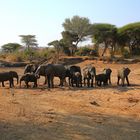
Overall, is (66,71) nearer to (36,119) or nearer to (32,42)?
(36,119)

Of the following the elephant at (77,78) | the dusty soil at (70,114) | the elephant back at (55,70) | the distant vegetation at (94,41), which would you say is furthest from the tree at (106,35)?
the dusty soil at (70,114)

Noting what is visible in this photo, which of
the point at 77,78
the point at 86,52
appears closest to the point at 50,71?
the point at 77,78

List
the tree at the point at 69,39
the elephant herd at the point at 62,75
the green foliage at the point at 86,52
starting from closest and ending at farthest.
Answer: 1. the elephant herd at the point at 62,75
2. the green foliage at the point at 86,52
3. the tree at the point at 69,39

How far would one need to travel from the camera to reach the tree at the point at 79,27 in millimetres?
47463

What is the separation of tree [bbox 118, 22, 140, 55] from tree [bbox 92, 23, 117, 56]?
80cm

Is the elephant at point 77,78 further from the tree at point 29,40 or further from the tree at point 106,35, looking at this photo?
the tree at point 29,40

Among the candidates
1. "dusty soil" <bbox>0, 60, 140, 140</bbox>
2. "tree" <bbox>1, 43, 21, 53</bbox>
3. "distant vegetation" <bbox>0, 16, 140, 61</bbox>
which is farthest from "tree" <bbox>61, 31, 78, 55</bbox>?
"dusty soil" <bbox>0, 60, 140, 140</bbox>

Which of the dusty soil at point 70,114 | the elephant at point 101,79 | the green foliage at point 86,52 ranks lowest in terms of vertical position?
the dusty soil at point 70,114

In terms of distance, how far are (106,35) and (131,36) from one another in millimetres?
2749

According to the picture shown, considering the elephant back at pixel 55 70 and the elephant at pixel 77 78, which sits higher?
the elephant back at pixel 55 70

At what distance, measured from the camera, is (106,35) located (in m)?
42.7

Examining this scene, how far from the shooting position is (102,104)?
14.8 m

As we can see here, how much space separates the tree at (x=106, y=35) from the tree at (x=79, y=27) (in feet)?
7.76

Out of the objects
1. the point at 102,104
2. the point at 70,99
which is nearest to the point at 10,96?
the point at 70,99
